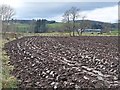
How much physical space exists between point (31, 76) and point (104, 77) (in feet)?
7.45

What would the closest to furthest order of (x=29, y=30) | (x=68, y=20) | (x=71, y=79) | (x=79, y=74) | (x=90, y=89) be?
(x=90, y=89), (x=71, y=79), (x=79, y=74), (x=68, y=20), (x=29, y=30)

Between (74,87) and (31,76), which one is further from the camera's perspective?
(31,76)

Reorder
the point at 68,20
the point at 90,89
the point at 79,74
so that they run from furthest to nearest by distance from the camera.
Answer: the point at 68,20 → the point at 79,74 → the point at 90,89

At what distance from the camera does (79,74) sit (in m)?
8.82

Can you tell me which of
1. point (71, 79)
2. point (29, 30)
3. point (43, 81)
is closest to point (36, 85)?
point (43, 81)

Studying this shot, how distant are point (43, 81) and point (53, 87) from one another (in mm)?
929

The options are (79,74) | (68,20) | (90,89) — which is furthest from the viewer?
(68,20)

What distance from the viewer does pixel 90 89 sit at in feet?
23.1

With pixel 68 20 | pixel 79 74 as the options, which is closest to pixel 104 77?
pixel 79 74

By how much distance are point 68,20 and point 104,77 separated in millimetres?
72387

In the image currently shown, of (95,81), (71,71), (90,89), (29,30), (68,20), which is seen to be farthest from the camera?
(29,30)

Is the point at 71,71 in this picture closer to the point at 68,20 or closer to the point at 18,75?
the point at 18,75

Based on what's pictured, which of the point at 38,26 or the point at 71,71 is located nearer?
the point at 71,71

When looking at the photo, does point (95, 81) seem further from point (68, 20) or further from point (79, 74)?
point (68, 20)
